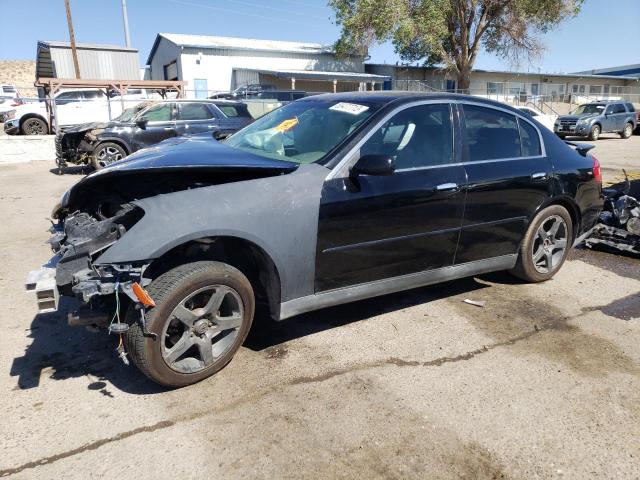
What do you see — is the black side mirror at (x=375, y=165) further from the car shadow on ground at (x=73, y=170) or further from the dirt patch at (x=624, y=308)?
the car shadow on ground at (x=73, y=170)

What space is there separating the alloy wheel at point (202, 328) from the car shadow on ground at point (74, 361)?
275 millimetres

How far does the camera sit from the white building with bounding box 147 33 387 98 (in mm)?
30031

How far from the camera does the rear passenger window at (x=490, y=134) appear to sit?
3936 mm

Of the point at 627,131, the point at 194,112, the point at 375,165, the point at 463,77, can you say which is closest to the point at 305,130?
the point at 375,165

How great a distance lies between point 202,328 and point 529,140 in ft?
10.8

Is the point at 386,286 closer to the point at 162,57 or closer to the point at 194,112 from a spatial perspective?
the point at 194,112

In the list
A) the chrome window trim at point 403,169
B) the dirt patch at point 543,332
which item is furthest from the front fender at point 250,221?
the dirt patch at point 543,332

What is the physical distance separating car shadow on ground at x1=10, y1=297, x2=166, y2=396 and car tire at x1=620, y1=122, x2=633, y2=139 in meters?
26.7

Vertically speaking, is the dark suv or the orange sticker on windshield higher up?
the orange sticker on windshield

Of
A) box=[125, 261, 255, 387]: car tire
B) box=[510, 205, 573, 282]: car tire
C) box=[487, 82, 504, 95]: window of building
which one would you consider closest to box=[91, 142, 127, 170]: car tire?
box=[125, 261, 255, 387]: car tire

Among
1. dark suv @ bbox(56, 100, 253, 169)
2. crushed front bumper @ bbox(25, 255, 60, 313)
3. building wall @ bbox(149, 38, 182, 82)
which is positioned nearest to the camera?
crushed front bumper @ bbox(25, 255, 60, 313)

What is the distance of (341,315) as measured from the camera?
3.98m

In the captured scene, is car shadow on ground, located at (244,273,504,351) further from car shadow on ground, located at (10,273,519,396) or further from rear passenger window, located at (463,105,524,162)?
rear passenger window, located at (463,105,524,162)

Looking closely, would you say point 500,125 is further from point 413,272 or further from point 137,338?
point 137,338
